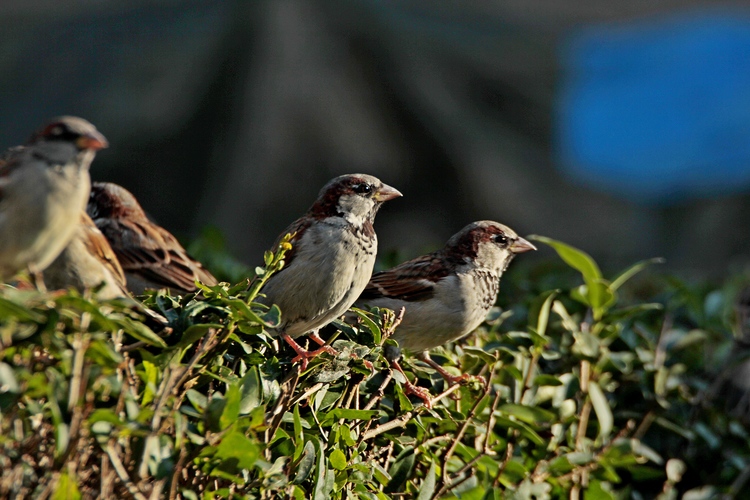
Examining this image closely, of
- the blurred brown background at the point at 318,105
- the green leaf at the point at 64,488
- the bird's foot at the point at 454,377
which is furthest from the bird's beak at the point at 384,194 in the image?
the blurred brown background at the point at 318,105

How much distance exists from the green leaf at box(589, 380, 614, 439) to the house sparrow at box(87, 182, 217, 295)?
1197 mm

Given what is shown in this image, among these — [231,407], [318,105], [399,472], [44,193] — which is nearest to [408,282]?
[399,472]

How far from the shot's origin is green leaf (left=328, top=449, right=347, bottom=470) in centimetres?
175

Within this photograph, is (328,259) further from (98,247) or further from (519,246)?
(519,246)

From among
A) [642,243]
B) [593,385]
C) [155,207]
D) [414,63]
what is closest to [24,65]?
[155,207]

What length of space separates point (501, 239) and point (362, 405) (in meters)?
0.83

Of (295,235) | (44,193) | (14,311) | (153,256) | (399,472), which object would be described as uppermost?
(44,193)

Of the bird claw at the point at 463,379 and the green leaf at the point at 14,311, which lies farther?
the bird claw at the point at 463,379

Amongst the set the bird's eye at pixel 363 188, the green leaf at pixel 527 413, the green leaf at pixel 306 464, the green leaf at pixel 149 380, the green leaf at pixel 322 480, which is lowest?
the green leaf at pixel 527 413

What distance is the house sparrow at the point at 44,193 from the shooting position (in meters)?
1.21

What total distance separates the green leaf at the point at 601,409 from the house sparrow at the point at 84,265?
5.04ft

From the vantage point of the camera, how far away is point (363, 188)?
2.25 meters

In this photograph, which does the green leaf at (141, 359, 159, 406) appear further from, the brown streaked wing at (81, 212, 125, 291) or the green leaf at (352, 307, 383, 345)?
the green leaf at (352, 307, 383, 345)

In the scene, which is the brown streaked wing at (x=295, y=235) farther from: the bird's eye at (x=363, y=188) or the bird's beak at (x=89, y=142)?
the bird's beak at (x=89, y=142)
